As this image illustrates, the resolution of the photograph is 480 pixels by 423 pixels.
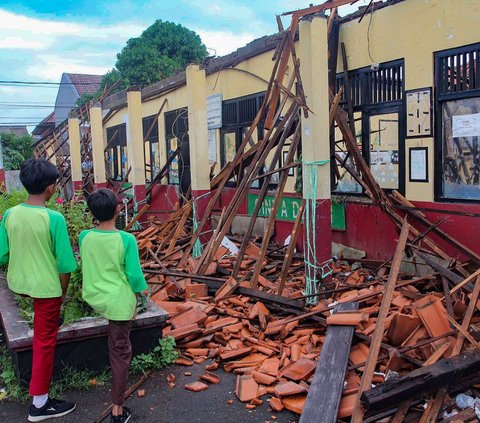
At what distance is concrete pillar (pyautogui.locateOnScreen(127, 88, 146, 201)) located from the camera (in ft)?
46.5

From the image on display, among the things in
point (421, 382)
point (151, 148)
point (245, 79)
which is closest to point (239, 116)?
point (245, 79)

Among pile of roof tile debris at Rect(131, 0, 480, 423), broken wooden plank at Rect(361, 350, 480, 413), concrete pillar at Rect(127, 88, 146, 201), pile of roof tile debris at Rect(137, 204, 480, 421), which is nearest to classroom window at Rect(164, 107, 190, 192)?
concrete pillar at Rect(127, 88, 146, 201)

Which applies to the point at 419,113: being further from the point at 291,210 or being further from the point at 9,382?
the point at 9,382

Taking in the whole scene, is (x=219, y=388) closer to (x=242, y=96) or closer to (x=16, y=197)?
(x=16, y=197)

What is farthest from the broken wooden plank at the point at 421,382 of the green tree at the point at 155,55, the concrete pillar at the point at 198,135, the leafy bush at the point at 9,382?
the green tree at the point at 155,55

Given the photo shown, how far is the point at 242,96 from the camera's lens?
11.2 metres

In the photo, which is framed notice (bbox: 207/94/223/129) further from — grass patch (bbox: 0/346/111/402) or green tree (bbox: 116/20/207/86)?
green tree (bbox: 116/20/207/86)

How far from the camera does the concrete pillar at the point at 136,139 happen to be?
46.5 ft

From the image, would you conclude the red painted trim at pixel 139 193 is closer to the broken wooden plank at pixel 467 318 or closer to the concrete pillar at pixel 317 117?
the concrete pillar at pixel 317 117

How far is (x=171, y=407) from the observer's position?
13.8ft

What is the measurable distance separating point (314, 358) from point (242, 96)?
7.43 m

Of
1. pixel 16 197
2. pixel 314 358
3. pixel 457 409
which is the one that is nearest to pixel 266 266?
pixel 314 358

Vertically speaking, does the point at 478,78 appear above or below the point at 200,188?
above

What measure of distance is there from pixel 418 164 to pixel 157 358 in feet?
14.9
